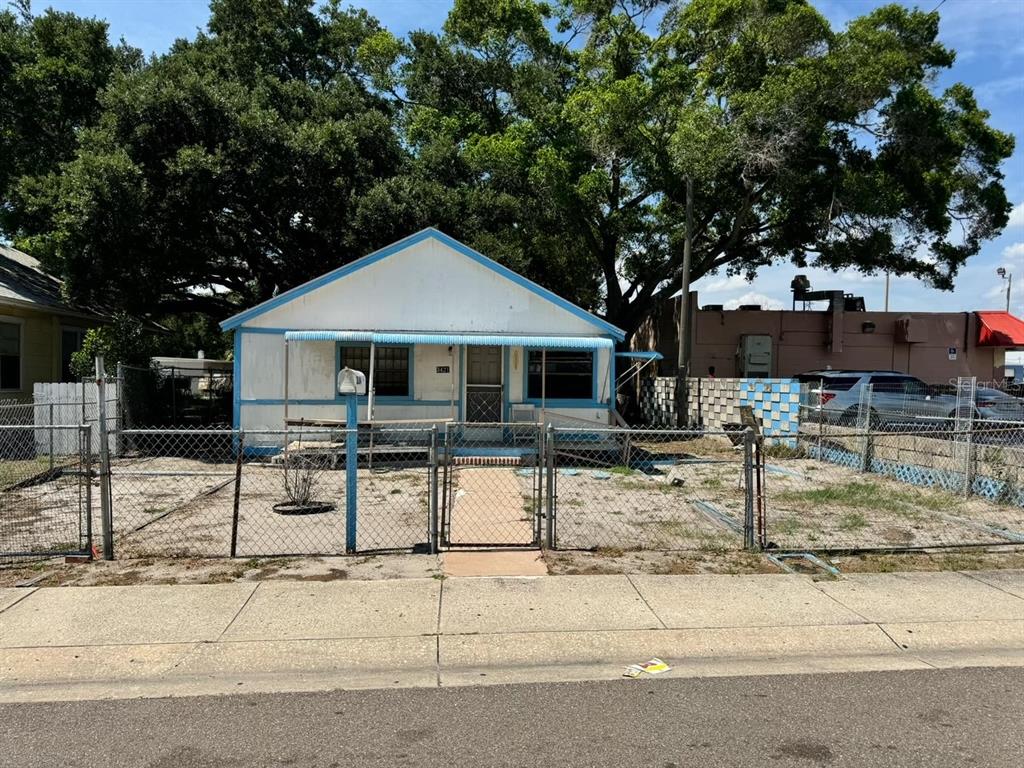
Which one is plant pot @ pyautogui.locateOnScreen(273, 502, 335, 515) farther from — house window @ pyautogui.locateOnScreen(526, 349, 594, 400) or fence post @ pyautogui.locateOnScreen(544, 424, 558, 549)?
house window @ pyautogui.locateOnScreen(526, 349, 594, 400)

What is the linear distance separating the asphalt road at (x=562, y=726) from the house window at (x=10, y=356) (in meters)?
15.6

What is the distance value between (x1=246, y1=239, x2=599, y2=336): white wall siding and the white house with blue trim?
0.07 ft

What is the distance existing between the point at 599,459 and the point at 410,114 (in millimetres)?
16204

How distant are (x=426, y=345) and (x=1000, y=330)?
2285 cm

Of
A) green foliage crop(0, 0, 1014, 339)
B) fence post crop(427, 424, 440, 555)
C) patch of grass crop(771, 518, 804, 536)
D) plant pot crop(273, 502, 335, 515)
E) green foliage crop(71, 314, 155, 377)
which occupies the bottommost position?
plant pot crop(273, 502, 335, 515)

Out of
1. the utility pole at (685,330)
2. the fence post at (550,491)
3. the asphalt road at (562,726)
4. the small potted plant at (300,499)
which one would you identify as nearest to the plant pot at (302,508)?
the small potted plant at (300,499)

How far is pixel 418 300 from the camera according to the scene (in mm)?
15055

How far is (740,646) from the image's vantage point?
494 cm

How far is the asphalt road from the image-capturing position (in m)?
3.49

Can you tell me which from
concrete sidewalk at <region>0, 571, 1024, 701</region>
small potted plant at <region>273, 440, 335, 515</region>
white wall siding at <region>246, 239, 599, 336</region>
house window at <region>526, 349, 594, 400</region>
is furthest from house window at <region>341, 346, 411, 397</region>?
concrete sidewalk at <region>0, 571, 1024, 701</region>

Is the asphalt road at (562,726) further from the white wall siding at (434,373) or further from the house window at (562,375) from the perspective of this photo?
the house window at (562,375)

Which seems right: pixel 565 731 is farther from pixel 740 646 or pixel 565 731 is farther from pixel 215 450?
pixel 215 450

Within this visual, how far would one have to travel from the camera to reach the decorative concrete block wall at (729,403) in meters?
15.6

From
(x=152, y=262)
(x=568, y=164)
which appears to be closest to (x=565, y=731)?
(x=152, y=262)
